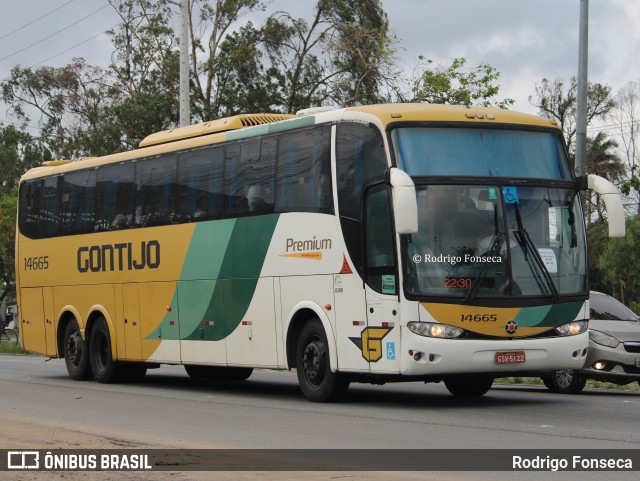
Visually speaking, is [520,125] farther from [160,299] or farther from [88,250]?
[88,250]

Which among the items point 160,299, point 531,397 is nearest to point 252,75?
point 160,299

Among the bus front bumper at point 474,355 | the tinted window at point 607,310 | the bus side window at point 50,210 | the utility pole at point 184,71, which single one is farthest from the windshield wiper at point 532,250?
the utility pole at point 184,71

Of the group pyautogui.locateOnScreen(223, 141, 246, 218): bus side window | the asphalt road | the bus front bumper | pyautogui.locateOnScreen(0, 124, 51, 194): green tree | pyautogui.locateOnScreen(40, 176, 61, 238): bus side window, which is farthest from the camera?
pyautogui.locateOnScreen(0, 124, 51, 194): green tree

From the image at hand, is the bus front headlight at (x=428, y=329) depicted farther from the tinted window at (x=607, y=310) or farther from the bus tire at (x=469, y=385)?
the tinted window at (x=607, y=310)

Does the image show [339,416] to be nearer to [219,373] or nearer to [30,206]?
→ [219,373]

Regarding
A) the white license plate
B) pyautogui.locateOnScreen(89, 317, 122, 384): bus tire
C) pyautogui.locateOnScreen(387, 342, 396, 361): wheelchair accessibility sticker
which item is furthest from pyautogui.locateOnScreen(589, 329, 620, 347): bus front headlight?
pyautogui.locateOnScreen(89, 317, 122, 384): bus tire

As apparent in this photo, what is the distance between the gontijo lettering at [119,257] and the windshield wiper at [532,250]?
7.16m

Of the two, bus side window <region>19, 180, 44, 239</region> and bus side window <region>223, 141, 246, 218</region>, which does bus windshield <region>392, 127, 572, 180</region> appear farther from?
bus side window <region>19, 180, 44, 239</region>

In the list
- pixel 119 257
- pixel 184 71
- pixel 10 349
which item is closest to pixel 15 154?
pixel 10 349

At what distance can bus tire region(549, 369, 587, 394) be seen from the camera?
1803 cm

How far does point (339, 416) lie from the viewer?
14195 mm

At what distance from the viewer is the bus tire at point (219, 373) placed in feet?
71.5

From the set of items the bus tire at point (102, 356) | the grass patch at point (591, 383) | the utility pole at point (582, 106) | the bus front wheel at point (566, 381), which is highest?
the utility pole at point (582, 106)

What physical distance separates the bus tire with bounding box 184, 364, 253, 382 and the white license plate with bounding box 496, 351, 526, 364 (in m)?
7.94
